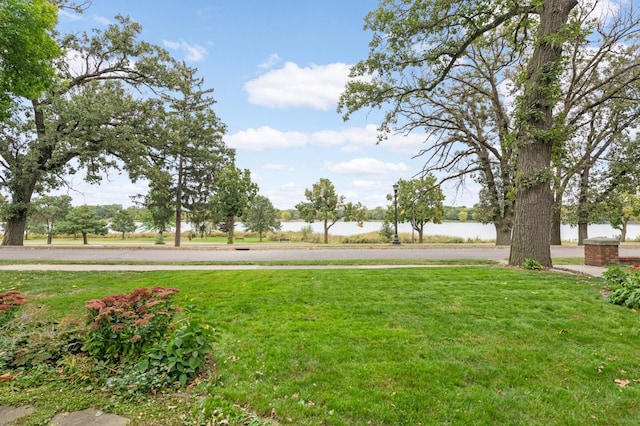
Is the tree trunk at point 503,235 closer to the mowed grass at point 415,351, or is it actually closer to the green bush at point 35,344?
the mowed grass at point 415,351

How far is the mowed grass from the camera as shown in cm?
251

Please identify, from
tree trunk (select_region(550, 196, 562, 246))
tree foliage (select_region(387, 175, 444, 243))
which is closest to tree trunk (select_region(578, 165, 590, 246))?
tree trunk (select_region(550, 196, 562, 246))

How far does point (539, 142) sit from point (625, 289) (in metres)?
4.46

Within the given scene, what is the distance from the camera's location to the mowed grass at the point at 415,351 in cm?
251

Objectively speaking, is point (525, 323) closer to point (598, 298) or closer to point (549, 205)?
point (598, 298)

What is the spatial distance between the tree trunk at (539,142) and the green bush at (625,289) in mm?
2198

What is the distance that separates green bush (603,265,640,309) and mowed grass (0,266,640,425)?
0.94ft

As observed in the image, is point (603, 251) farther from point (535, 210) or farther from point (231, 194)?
point (231, 194)

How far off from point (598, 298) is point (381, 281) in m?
3.71

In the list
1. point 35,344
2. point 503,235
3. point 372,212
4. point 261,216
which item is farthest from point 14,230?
point 372,212

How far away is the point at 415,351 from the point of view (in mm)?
3465

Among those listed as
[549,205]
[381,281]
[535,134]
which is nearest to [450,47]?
[535,134]

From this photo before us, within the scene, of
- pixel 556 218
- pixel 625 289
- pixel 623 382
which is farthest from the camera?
pixel 556 218

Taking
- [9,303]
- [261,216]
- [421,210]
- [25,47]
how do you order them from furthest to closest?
[261,216] < [421,210] < [25,47] < [9,303]
